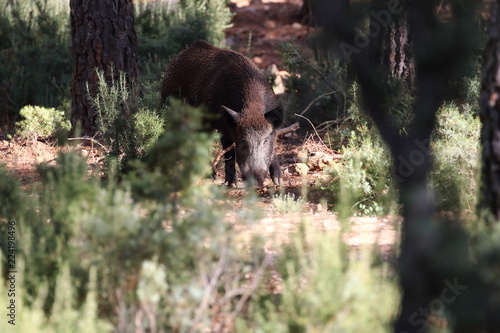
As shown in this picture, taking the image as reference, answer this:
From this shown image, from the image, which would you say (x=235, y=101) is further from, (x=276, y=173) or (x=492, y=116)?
(x=492, y=116)

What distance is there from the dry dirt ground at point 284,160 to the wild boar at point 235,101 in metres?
0.38

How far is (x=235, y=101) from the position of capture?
25.6 ft

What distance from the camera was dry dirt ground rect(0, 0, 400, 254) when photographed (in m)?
5.06

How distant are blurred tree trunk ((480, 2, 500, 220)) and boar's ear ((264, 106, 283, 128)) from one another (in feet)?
13.8

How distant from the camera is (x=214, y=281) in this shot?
340 cm

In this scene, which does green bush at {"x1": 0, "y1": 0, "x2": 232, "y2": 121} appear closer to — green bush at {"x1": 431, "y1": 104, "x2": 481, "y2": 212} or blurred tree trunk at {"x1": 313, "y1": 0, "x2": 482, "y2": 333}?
green bush at {"x1": 431, "y1": 104, "x2": 481, "y2": 212}

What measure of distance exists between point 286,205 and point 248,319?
2.43 m

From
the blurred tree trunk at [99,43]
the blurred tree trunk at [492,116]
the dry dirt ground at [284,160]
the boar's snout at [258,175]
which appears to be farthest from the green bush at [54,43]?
the blurred tree trunk at [492,116]

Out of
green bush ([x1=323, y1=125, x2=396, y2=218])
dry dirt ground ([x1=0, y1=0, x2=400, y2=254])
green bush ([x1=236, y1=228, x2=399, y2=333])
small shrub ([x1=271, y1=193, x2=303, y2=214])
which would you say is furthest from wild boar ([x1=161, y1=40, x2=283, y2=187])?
green bush ([x1=236, y1=228, x2=399, y2=333])

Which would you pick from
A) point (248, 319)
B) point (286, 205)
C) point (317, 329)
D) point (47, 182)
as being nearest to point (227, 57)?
point (286, 205)

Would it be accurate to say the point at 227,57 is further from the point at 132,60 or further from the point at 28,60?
the point at 28,60

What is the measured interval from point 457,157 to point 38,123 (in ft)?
16.6

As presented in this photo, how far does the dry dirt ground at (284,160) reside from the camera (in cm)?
506

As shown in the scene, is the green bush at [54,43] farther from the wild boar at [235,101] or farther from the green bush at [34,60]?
the wild boar at [235,101]
